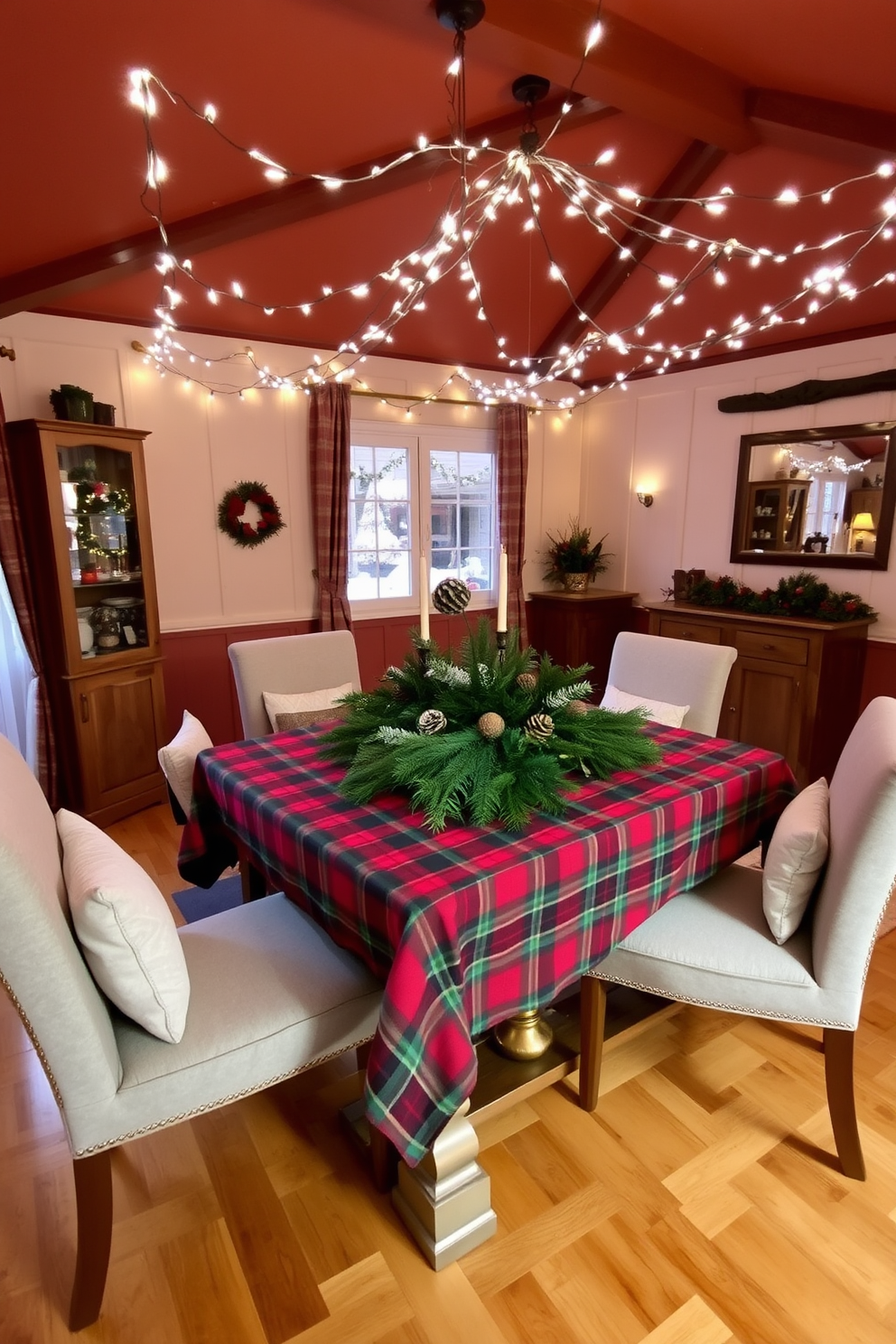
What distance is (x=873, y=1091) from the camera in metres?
1.89

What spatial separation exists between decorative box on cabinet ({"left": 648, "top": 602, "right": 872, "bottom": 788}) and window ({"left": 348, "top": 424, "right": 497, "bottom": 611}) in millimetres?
1785

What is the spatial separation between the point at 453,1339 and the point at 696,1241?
543 millimetres

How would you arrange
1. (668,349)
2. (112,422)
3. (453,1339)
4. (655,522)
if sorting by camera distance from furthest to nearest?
(655,522) → (668,349) → (112,422) → (453,1339)

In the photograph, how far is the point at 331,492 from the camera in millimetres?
4285

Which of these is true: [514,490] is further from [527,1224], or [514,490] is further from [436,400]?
[527,1224]

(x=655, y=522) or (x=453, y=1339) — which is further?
(x=655, y=522)

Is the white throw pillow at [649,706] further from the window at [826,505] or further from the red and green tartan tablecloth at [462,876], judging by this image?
the window at [826,505]

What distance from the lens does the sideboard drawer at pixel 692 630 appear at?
4137 mm

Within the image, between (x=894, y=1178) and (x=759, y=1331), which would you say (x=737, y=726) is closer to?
(x=894, y=1178)

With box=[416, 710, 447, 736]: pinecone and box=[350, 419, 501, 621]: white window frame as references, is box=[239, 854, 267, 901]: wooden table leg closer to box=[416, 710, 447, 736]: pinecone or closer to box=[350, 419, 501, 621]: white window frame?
box=[416, 710, 447, 736]: pinecone

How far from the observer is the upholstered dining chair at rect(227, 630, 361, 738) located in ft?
9.02

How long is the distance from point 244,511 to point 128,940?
3.22 m

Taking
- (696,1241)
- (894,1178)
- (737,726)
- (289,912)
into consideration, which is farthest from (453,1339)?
(737,726)

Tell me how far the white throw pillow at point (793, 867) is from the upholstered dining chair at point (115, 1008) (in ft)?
3.02
